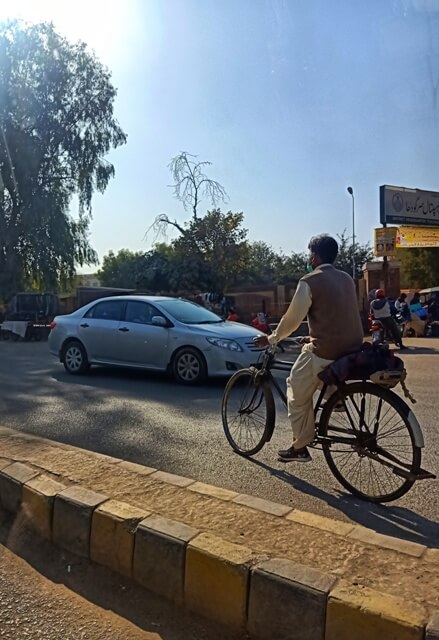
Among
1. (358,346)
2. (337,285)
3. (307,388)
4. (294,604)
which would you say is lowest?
(294,604)

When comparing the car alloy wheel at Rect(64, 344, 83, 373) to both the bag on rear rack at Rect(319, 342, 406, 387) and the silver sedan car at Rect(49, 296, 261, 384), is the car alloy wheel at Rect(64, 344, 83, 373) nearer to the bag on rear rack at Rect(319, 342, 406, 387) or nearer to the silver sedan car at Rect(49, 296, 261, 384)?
the silver sedan car at Rect(49, 296, 261, 384)

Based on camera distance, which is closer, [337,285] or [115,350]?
[337,285]

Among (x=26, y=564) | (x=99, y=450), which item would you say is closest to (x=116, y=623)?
(x=26, y=564)

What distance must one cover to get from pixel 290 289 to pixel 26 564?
74.9 ft

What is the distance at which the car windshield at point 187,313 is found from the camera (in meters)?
9.63

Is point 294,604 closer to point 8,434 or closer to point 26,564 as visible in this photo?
point 26,564

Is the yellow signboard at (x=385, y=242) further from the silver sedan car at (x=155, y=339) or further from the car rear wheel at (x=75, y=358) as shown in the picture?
the car rear wheel at (x=75, y=358)

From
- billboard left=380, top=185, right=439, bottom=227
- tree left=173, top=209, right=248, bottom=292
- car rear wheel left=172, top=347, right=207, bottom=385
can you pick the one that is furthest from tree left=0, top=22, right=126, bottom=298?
car rear wheel left=172, top=347, right=207, bottom=385

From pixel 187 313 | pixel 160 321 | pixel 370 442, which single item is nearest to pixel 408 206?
pixel 187 313

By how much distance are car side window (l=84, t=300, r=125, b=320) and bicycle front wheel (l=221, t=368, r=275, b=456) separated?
525 cm

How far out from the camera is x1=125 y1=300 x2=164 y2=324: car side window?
9812 millimetres

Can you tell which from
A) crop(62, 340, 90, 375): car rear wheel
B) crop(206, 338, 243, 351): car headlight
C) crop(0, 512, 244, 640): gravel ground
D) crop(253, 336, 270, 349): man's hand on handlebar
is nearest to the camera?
crop(0, 512, 244, 640): gravel ground

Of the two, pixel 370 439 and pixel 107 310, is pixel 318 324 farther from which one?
pixel 107 310

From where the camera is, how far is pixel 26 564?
3393 millimetres
